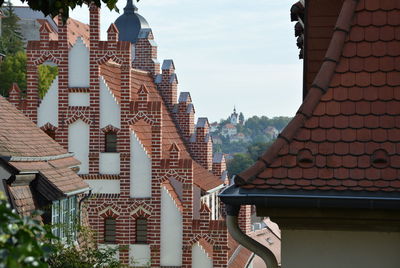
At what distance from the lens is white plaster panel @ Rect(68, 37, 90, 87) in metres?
28.6

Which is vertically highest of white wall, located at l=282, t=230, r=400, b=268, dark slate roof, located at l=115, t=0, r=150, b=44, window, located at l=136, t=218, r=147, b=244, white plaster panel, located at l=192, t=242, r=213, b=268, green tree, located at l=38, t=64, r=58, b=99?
dark slate roof, located at l=115, t=0, r=150, b=44

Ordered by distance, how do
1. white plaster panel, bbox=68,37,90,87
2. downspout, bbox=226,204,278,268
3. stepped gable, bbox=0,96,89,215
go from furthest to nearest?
white plaster panel, bbox=68,37,90,87, stepped gable, bbox=0,96,89,215, downspout, bbox=226,204,278,268

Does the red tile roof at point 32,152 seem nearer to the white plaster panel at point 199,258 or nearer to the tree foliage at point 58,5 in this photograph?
the white plaster panel at point 199,258

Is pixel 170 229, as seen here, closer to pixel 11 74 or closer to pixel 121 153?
pixel 121 153

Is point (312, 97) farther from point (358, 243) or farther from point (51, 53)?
point (51, 53)

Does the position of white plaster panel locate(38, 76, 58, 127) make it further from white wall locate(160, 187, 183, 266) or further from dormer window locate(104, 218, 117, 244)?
white wall locate(160, 187, 183, 266)

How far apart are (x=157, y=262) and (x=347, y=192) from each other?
2028cm

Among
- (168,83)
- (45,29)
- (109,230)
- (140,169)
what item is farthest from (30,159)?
(168,83)

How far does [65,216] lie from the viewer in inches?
808

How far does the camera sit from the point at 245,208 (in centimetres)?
3216

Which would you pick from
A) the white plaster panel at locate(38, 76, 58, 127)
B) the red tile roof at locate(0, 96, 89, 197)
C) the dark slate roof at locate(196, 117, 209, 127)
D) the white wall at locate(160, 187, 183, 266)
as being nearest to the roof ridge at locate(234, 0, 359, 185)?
the red tile roof at locate(0, 96, 89, 197)

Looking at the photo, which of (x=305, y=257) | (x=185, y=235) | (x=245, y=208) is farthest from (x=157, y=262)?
(x=305, y=257)

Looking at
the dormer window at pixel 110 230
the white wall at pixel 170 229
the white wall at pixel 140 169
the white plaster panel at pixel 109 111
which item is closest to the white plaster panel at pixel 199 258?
the white wall at pixel 170 229

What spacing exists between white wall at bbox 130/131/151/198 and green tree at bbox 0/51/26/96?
38515 millimetres
